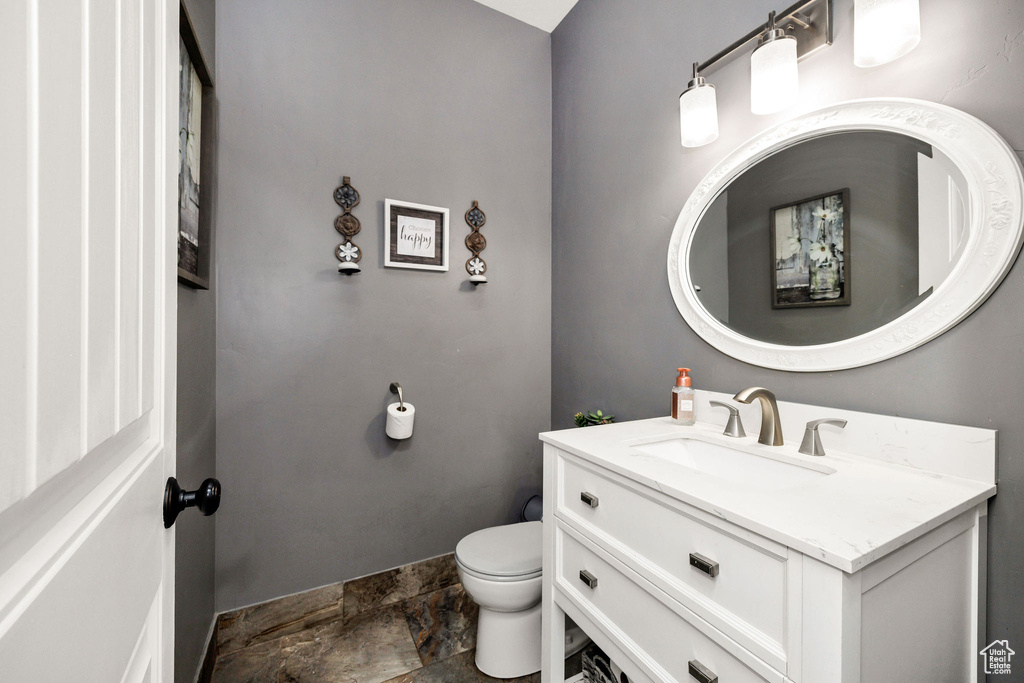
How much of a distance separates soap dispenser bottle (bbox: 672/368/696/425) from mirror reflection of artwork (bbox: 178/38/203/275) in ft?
4.77

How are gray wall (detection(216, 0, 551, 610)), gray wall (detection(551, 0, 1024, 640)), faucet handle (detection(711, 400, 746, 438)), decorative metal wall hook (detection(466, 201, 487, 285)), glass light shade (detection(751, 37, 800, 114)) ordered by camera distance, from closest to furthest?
1. gray wall (detection(551, 0, 1024, 640))
2. glass light shade (detection(751, 37, 800, 114))
3. faucet handle (detection(711, 400, 746, 438))
4. gray wall (detection(216, 0, 551, 610))
5. decorative metal wall hook (detection(466, 201, 487, 285))

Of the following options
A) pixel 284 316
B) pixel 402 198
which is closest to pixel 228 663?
pixel 284 316

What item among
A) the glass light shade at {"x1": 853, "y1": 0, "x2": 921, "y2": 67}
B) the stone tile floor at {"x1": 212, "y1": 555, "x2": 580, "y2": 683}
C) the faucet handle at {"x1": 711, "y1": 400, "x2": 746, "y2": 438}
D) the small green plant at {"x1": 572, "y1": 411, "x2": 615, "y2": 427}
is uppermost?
the glass light shade at {"x1": 853, "y1": 0, "x2": 921, "y2": 67}

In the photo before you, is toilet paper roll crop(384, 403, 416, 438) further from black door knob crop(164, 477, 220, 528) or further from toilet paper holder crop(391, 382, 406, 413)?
black door knob crop(164, 477, 220, 528)

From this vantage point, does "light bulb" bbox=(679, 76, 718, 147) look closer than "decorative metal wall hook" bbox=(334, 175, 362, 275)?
Yes

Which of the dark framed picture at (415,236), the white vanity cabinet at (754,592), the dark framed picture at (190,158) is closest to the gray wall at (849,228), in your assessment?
the white vanity cabinet at (754,592)

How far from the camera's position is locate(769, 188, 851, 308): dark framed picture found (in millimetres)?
1105

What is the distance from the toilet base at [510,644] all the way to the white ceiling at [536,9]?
8.56ft

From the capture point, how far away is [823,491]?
32.2 inches

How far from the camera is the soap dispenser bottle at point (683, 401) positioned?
4.53ft

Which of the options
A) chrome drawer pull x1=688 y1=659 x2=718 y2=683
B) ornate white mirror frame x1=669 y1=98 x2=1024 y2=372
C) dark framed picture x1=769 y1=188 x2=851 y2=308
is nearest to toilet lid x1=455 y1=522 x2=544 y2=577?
chrome drawer pull x1=688 y1=659 x2=718 y2=683

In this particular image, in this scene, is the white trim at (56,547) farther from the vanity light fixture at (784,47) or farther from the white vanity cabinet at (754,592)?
the vanity light fixture at (784,47)

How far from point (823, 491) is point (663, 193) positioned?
1.15 metres

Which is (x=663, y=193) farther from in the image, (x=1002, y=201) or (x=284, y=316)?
(x=284, y=316)
